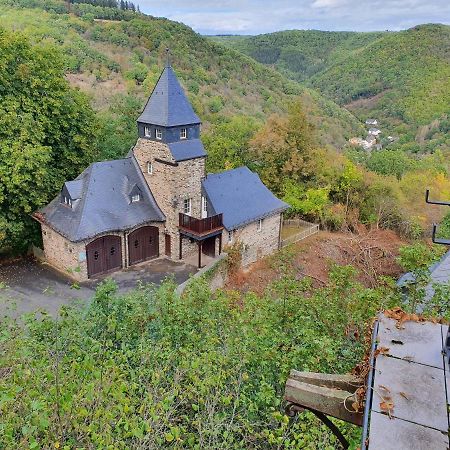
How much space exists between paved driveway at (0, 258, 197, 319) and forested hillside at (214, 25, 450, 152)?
56358 mm

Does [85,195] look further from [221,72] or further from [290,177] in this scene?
[221,72]

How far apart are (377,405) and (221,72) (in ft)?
212

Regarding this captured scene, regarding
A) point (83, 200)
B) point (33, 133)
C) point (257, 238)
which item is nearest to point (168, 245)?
point (83, 200)

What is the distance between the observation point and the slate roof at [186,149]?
19594 mm

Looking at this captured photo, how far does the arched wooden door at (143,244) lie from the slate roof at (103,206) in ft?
2.05

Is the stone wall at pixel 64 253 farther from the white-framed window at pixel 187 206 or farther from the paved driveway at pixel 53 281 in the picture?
the white-framed window at pixel 187 206

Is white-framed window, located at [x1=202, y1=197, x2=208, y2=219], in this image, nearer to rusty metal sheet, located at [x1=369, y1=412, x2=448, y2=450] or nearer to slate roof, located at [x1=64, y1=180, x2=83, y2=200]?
slate roof, located at [x1=64, y1=180, x2=83, y2=200]

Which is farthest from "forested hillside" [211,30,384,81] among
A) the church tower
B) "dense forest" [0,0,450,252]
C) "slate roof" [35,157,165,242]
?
"slate roof" [35,157,165,242]

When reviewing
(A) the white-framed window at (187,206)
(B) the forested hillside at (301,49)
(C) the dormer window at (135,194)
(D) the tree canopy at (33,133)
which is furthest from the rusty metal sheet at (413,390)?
(B) the forested hillside at (301,49)

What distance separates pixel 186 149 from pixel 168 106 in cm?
201

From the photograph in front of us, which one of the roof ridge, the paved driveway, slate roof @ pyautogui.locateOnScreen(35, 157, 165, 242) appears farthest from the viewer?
slate roof @ pyautogui.locateOnScreen(35, 157, 165, 242)

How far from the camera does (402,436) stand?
2.43m

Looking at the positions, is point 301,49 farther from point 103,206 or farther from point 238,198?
point 103,206

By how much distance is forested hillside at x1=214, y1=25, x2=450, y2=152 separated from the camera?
234 ft
